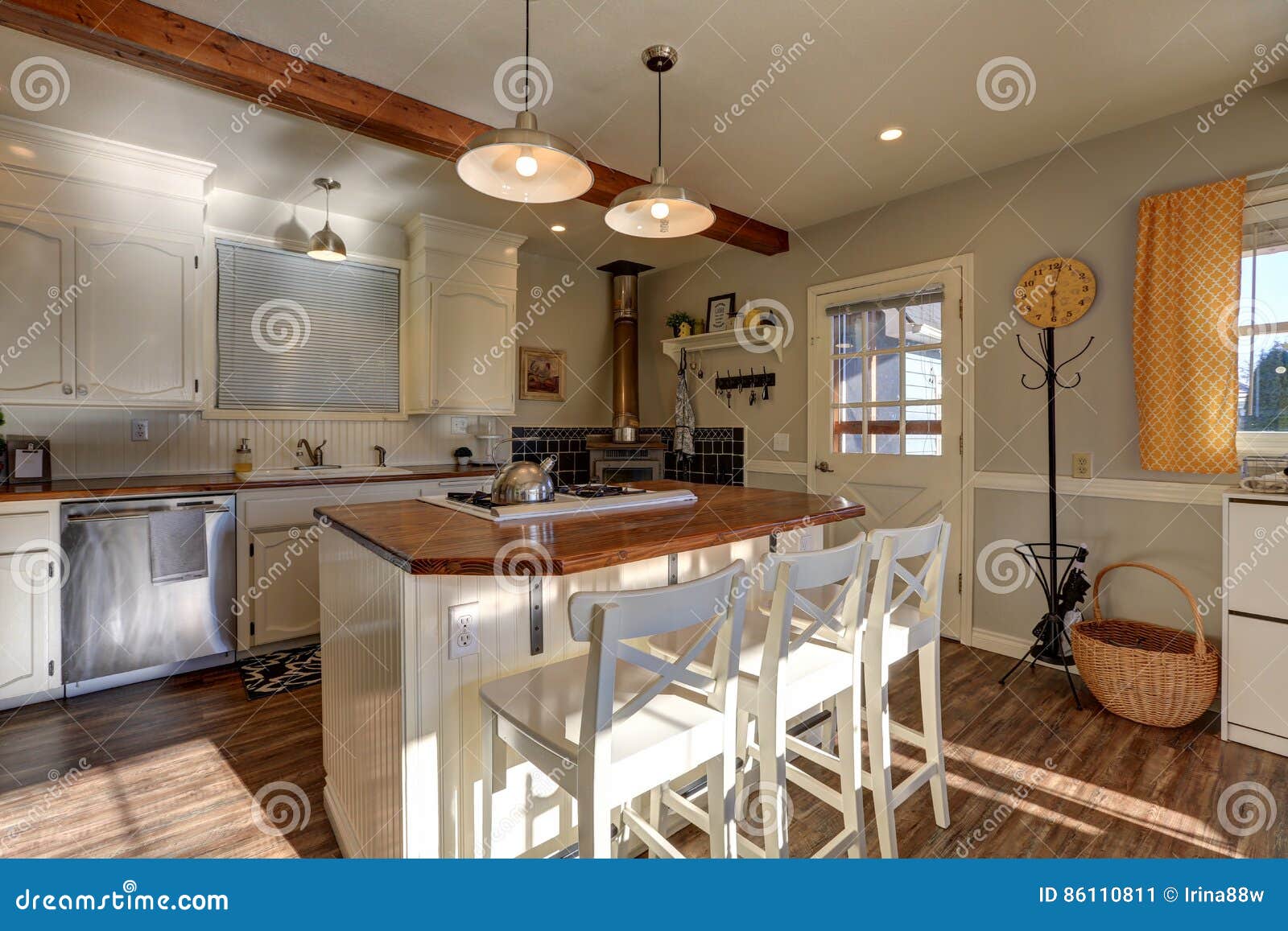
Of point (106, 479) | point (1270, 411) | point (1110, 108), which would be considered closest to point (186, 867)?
point (106, 479)

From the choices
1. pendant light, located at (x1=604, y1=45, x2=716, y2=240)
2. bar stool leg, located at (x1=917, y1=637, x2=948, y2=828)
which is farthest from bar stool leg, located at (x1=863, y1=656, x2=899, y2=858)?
pendant light, located at (x1=604, y1=45, x2=716, y2=240)

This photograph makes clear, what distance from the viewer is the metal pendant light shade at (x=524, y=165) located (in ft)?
5.29

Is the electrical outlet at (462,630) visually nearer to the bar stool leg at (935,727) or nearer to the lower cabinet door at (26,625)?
the bar stool leg at (935,727)

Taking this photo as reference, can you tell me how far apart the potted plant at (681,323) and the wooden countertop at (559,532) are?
267 cm

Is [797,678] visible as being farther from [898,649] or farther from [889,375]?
[889,375]

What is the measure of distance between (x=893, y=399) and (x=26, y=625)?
422 centimetres

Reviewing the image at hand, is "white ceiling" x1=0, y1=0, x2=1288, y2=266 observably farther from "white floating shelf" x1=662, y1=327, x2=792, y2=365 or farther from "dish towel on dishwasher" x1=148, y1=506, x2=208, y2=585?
"dish towel on dishwasher" x1=148, y1=506, x2=208, y2=585

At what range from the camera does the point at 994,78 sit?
2.37 meters

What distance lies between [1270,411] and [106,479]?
203 inches

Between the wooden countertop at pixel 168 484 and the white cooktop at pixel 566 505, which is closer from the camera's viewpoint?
the white cooktop at pixel 566 505

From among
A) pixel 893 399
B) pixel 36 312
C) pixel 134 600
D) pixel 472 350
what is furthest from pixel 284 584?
pixel 893 399

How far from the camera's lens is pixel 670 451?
4906mm

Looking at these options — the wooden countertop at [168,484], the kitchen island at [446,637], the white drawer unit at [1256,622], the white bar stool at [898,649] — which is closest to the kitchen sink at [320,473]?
the wooden countertop at [168,484]

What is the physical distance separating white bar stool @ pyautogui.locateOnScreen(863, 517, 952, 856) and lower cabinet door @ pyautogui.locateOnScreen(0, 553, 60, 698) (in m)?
3.20
